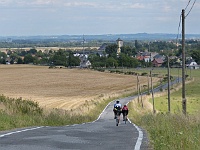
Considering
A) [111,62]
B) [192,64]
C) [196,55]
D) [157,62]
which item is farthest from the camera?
[192,64]

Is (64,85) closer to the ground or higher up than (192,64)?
higher up

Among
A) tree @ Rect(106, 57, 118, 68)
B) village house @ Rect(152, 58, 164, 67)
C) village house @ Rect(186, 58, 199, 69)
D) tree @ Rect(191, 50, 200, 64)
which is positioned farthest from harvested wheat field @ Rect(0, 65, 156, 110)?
village house @ Rect(186, 58, 199, 69)

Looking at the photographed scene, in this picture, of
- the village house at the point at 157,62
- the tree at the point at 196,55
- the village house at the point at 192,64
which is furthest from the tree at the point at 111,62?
the tree at the point at 196,55

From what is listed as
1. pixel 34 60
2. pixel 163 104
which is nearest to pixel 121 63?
pixel 34 60

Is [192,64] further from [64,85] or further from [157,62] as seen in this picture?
[64,85]

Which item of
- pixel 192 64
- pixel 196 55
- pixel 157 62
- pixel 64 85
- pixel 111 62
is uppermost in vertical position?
pixel 64 85

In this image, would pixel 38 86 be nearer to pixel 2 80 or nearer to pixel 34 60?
pixel 2 80

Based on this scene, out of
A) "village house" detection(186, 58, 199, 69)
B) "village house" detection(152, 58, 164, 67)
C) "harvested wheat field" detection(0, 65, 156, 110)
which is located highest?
"harvested wheat field" detection(0, 65, 156, 110)

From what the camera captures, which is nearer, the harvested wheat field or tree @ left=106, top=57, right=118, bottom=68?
the harvested wheat field

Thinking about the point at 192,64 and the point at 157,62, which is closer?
the point at 157,62

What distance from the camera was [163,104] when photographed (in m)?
67.9

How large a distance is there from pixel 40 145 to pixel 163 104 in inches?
2219

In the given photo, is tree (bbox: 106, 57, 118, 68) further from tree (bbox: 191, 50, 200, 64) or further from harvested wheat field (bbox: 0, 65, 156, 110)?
harvested wheat field (bbox: 0, 65, 156, 110)

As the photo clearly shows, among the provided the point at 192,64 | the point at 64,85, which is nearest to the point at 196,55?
the point at 192,64
